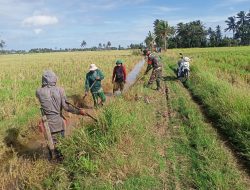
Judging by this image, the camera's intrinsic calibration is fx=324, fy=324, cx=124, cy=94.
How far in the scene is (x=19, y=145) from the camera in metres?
7.89

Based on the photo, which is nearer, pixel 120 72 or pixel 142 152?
pixel 142 152

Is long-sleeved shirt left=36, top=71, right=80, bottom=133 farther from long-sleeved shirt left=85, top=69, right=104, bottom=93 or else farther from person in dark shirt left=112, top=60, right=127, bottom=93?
person in dark shirt left=112, top=60, right=127, bottom=93

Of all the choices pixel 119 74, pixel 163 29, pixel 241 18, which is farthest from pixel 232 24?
pixel 119 74

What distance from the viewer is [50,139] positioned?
5.87 m

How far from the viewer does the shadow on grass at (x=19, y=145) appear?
739 cm

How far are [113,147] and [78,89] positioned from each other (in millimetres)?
8815

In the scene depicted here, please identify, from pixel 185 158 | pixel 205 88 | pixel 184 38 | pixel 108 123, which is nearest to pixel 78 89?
pixel 205 88

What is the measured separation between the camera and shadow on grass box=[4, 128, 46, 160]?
24.2 ft

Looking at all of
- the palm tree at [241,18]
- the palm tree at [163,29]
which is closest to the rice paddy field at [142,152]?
the palm tree at [163,29]

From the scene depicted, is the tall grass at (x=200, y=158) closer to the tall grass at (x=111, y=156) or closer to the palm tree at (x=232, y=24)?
the tall grass at (x=111, y=156)

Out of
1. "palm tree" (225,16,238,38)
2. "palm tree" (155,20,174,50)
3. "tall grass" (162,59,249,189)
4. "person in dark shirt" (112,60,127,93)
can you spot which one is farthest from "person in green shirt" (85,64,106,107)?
"palm tree" (225,16,238,38)

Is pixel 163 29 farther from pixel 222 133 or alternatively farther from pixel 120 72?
pixel 222 133

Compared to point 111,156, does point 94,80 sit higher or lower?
higher

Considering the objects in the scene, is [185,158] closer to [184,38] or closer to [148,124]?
[148,124]
